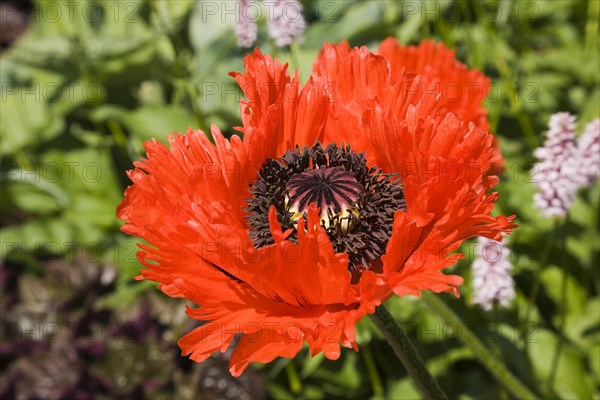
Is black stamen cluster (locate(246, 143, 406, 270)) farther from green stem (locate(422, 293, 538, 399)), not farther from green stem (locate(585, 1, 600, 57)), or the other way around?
green stem (locate(585, 1, 600, 57))

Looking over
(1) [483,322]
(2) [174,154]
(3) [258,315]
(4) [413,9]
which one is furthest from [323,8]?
(3) [258,315]

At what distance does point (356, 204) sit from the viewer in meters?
1.78

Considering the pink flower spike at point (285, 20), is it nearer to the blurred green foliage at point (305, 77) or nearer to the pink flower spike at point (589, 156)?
the blurred green foliage at point (305, 77)

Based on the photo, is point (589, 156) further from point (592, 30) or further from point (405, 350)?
point (592, 30)

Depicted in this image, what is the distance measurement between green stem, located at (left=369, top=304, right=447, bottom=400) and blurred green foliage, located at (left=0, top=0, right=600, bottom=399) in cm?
58

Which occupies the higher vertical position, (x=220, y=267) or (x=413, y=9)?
(x=413, y=9)

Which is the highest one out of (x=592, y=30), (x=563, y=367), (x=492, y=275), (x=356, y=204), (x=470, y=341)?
(x=592, y=30)

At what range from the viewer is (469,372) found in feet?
9.31

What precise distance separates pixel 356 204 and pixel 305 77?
1647 mm

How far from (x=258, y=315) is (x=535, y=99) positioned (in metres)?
2.44

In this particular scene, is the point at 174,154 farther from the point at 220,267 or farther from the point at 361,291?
the point at 361,291

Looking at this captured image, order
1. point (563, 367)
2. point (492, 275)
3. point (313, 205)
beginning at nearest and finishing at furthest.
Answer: point (313, 205) → point (492, 275) → point (563, 367)

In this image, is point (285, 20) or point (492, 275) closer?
point (492, 275)

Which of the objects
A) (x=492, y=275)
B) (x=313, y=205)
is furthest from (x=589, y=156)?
(x=313, y=205)
